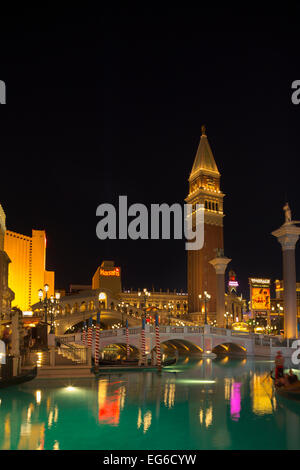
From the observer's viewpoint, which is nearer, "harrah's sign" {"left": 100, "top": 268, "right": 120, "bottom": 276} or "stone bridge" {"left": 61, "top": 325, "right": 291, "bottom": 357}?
"stone bridge" {"left": 61, "top": 325, "right": 291, "bottom": 357}

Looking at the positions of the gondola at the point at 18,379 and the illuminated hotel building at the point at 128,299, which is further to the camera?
the illuminated hotel building at the point at 128,299

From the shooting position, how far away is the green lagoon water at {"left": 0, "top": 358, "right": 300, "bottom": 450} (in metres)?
11.3

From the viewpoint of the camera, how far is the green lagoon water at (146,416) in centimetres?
1127

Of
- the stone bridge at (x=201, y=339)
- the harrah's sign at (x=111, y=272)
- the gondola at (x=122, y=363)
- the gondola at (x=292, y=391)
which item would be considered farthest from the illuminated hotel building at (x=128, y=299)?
the gondola at (x=292, y=391)

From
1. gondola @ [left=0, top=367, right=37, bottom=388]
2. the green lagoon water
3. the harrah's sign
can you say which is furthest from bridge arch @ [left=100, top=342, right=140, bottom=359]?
the harrah's sign

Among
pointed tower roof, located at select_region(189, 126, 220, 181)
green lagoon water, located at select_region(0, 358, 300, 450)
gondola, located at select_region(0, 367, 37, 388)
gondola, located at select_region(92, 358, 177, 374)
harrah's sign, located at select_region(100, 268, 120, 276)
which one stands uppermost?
pointed tower roof, located at select_region(189, 126, 220, 181)

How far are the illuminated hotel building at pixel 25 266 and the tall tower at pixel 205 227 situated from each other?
2809 centimetres

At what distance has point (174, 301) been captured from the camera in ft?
353

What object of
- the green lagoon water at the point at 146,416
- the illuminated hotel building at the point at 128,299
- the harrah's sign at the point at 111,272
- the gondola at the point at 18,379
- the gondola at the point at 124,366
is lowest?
the gondola at the point at 124,366

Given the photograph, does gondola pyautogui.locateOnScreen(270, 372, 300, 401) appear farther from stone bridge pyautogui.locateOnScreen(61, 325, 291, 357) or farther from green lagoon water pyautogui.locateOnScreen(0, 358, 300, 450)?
stone bridge pyautogui.locateOnScreen(61, 325, 291, 357)

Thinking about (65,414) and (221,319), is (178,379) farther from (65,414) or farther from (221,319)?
(221,319)

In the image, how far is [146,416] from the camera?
14.5 meters

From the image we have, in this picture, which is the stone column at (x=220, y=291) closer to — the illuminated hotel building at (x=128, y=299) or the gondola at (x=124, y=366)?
the gondola at (x=124, y=366)

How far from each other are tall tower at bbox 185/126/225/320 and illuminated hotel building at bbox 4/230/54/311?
92.2 feet
